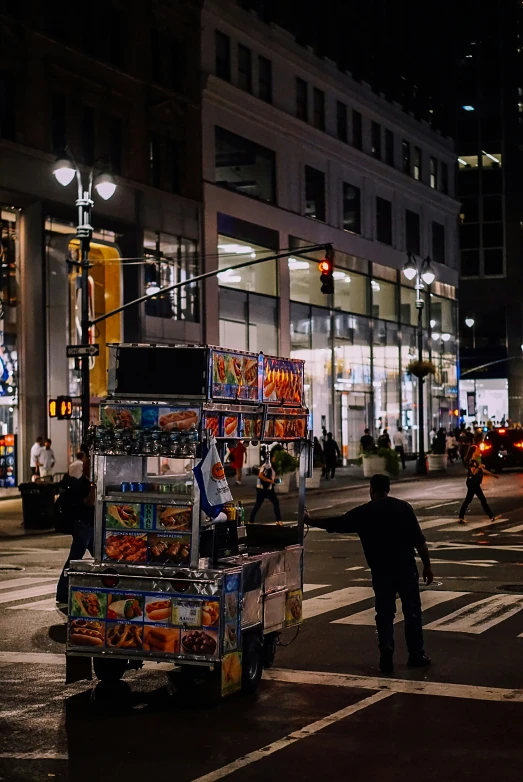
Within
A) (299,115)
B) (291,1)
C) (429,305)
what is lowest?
(429,305)

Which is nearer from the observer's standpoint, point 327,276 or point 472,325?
point 327,276

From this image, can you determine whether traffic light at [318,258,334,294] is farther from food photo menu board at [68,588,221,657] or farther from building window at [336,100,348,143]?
building window at [336,100,348,143]

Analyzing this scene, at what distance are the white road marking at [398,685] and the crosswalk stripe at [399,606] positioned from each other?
8.28 feet

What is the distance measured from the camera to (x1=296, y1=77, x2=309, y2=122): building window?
53.3 meters

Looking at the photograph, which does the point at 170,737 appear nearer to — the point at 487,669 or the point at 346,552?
the point at 487,669

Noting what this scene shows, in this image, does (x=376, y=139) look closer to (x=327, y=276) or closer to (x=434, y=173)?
(x=434, y=173)

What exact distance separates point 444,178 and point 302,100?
805 inches

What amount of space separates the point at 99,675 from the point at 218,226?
38.2m

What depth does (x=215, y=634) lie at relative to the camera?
8914mm

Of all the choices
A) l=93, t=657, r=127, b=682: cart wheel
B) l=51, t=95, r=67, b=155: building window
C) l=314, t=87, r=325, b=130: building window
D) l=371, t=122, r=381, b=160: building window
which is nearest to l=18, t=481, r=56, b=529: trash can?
l=51, t=95, r=67, b=155: building window

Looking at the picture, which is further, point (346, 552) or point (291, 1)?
point (291, 1)

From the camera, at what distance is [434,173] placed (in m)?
70.3

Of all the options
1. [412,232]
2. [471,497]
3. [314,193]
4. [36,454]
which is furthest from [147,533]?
[412,232]

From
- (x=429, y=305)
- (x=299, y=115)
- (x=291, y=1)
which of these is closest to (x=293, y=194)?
(x=299, y=115)
